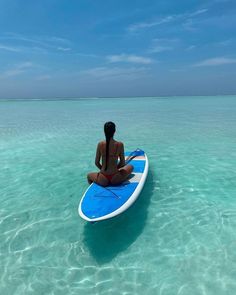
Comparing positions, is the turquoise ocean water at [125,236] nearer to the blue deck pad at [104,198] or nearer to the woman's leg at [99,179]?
the blue deck pad at [104,198]

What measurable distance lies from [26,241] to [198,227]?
400cm

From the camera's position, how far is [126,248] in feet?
18.2

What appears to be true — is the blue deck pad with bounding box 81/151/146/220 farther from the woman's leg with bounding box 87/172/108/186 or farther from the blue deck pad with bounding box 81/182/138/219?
the woman's leg with bounding box 87/172/108/186

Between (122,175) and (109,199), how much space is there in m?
1.07

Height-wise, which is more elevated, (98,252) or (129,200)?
(129,200)

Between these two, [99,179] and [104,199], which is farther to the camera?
[99,179]

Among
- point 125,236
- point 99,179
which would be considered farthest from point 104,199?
point 125,236

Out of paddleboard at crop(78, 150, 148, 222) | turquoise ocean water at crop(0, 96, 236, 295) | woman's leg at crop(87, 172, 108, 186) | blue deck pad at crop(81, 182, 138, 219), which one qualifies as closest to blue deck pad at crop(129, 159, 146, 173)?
paddleboard at crop(78, 150, 148, 222)

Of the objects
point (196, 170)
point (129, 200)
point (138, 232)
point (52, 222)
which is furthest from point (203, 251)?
point (196, 170)

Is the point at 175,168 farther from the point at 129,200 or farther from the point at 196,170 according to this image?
the point at 129,200

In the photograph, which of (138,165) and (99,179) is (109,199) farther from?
(138,165)

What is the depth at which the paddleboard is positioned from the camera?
5569mm

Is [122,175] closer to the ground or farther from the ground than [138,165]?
farther from the ground

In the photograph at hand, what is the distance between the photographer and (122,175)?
704 cm
